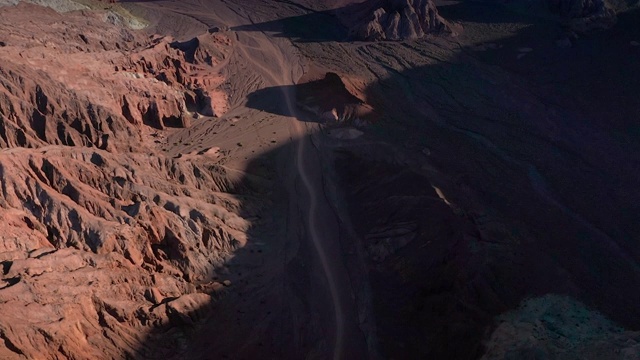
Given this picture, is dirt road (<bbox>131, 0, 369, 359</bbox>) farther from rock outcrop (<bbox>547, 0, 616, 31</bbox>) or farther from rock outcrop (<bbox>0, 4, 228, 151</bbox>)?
rock outcrop (<bbox>547, 0, 616, 31</bbox>)

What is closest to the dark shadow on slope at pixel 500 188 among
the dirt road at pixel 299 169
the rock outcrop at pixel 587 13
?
the rock outcrop at pixel 587 13

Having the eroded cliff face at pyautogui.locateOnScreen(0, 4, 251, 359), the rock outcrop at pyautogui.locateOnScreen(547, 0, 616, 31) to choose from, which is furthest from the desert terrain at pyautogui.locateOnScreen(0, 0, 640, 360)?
the rock outcrop at pyautogui.locateOnScreen(547, 0, 616, 31)

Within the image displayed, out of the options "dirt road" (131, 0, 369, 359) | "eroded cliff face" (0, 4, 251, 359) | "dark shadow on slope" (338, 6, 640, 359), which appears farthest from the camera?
"dirt road" (131, 0, 369, 359)

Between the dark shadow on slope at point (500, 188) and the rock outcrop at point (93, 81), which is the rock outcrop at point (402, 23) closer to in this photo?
the dark shadow on slope at point (500, 188)

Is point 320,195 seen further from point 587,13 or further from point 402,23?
point 587,13

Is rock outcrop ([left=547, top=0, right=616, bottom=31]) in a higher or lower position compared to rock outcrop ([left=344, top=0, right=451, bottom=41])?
lower

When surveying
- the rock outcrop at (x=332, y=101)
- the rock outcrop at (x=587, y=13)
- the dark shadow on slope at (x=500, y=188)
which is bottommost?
the dark shadow on slope at (x=500, y=188)
